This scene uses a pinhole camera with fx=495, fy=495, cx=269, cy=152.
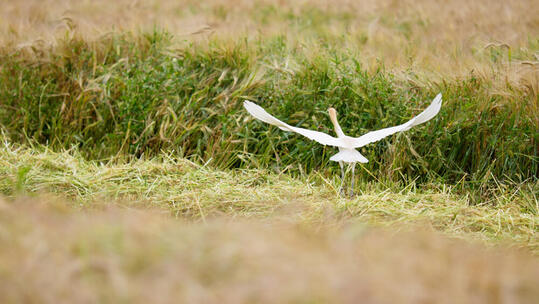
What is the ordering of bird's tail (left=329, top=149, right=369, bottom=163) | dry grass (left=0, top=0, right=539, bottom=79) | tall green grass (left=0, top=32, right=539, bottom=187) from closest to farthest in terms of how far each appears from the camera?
1. bird's tail (left=329, top=149, right=369, bottom=163)
2. tall green grass (left=0, top=32, right=539, bottom=187)
3. dry grass (left=0, top=0, right=539, bottom=79)

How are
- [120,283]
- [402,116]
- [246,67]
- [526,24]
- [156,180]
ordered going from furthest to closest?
[526,24], [246,67], [402,116], [156,180], [120,283]

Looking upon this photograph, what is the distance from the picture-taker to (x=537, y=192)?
281 cm

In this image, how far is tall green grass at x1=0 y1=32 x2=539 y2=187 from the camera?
3105 mm

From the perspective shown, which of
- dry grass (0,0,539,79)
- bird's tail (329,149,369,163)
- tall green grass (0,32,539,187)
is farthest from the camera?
dry grass (0,0,539,79)

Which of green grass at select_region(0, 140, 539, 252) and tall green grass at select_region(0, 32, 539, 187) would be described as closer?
green grass at select_region(0, 140, 539, 252)

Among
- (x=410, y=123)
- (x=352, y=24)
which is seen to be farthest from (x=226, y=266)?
(x=352, y=24)

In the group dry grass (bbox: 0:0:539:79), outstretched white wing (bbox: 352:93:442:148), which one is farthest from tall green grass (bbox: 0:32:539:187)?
outstretched white wing (bbox: 352:93:442:148)

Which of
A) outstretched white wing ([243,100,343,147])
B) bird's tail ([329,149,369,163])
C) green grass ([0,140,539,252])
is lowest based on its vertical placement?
green grass ([0,140,539,252])

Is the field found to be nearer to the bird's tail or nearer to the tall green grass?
the tall green grass

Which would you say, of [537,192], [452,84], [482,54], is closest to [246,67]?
[452,84]

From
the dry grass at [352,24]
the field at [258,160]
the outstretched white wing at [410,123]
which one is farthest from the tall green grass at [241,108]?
the outstretched white wing at [410,123]

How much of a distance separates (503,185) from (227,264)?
8.03 ft

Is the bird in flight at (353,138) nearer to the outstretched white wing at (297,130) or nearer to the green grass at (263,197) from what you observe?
the outstretched white wing at (297,130)

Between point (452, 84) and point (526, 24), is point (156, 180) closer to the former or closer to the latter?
point (452, 84)
